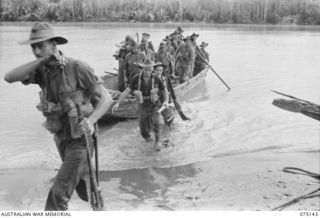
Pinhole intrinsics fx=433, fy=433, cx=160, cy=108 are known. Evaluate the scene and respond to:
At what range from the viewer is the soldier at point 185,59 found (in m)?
14.2

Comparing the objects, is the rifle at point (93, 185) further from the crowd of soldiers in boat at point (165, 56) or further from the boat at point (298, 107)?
the crowd of soldiers in boat at point (165, 56)

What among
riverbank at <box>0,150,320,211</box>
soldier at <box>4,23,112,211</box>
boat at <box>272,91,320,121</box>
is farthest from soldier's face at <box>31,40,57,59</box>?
riverbank at <box>0,150,320,211</box>

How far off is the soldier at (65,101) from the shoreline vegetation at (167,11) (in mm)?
36886

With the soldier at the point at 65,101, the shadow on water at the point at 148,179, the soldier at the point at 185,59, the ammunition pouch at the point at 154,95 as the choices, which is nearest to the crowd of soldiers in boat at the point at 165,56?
the soldier at the point at 185,59

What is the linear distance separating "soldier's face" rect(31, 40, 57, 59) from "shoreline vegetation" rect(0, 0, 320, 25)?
3700 cm

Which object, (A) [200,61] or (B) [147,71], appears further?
(A) [200,61]

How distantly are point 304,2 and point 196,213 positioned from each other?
196 ft

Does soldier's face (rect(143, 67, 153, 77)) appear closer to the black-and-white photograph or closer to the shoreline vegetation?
the black-and-white photograph

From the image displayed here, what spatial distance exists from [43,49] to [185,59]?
10.7 metres

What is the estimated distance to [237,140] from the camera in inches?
385

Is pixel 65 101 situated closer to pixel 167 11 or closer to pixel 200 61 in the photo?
pixel 200 61

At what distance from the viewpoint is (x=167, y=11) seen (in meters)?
53.8

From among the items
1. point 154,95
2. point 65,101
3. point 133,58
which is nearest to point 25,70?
point 65,101

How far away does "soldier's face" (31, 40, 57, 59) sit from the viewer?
12.6 ft
